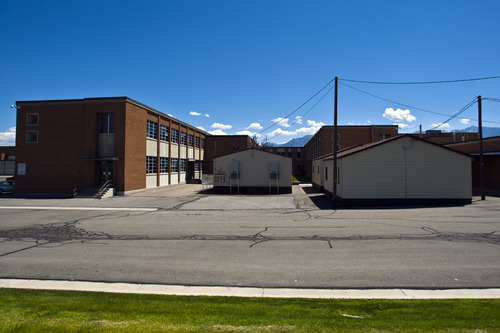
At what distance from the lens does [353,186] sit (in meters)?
20.0

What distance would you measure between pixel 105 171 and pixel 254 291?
2662 cm

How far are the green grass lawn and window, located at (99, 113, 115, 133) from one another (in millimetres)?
25331

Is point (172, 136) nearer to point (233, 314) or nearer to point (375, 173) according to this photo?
point (375, 173)

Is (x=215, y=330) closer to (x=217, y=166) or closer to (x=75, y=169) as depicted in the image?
(x=217, y=166)

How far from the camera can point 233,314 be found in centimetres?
468

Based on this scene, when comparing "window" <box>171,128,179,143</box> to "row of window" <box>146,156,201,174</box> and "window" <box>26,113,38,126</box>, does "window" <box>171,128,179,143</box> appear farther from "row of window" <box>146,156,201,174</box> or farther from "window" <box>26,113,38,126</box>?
"window" <box>26,113,38,126</box>

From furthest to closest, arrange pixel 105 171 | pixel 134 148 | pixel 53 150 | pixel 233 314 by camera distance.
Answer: pixel 134 148, pixel 53 150, pixel 105 171, pixel 233 314

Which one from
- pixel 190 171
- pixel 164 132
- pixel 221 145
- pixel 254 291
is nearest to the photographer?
pixel 254 291

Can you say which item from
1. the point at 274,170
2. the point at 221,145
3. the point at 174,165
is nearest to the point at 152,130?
the point at 174,165

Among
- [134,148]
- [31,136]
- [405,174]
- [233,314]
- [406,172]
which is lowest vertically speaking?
[233,314]

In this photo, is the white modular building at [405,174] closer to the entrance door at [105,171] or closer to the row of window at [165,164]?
the entrance door at [105,171]

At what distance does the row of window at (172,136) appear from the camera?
109 ft

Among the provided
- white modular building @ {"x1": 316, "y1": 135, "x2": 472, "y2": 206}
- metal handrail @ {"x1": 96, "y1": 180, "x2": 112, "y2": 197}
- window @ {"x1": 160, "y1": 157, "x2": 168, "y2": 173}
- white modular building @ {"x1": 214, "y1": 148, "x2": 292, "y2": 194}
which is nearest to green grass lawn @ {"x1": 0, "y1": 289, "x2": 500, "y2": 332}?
white modular building @ {"x1": 316, "y1": 135, "x2": 472, "y2": 206}

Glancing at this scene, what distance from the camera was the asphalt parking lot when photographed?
6.81m
